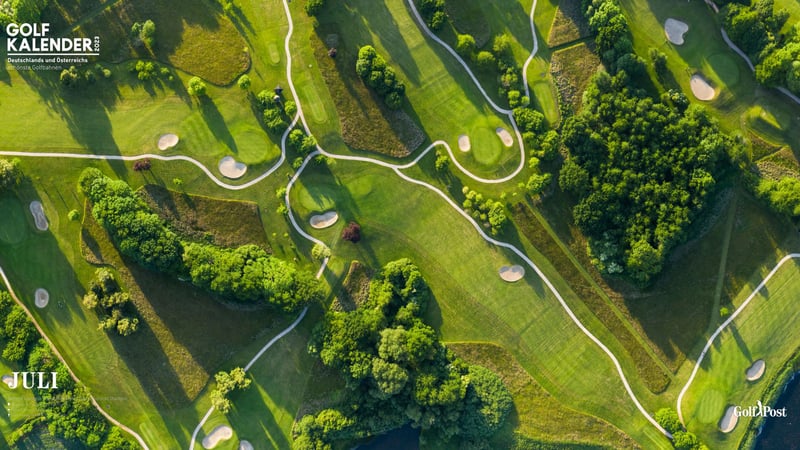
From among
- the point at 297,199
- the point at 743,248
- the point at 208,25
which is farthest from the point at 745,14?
the point at 208,25

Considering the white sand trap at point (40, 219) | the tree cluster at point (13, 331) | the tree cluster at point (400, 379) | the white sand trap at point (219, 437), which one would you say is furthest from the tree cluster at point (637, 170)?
the tree cluster at point (13, 331)

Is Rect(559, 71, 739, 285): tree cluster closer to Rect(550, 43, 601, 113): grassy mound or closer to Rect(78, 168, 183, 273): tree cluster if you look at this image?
Rect(550, 43, 601, 113): grassy mound

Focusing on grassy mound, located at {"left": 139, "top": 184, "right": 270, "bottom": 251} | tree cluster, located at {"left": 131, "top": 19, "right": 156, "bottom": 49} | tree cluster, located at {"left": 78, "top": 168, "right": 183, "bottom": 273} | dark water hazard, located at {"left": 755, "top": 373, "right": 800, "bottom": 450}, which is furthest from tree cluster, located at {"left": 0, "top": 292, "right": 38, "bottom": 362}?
dark water hazard, located at {"left": 755, "top": 373, "right": 800, "bottom": 450}

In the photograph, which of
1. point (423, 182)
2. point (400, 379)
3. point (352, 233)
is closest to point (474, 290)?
point (400, 379)

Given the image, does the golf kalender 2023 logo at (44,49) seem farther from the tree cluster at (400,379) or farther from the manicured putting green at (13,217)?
the tree cluster at (400,379)

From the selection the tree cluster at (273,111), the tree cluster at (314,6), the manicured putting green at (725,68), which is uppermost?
the tree cluster at (314,6)

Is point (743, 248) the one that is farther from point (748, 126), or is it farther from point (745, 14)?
point (745, 14)

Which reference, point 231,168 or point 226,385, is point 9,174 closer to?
point 231,168
